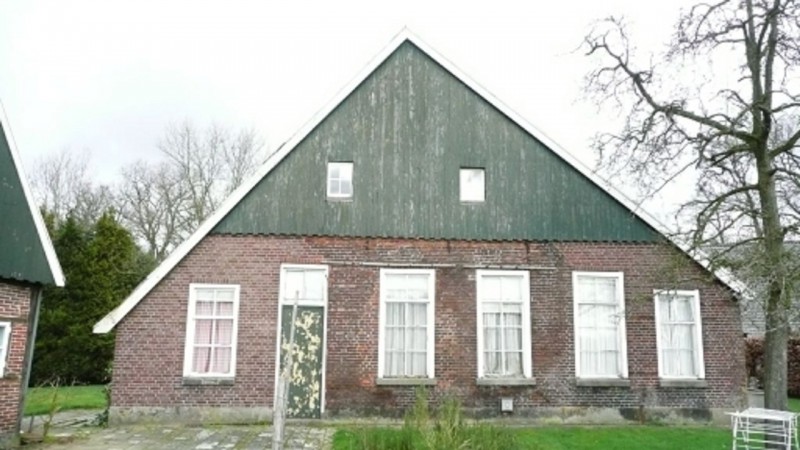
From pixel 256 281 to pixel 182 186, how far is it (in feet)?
66.2

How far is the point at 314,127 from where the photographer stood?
1330 cm

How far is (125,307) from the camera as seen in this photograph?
12391 millimetres

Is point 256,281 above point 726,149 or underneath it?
underneath

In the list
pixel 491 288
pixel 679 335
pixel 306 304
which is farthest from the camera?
pixel 679 335

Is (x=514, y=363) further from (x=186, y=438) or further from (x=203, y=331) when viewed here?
(x=186, y=438)

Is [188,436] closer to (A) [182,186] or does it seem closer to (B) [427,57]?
(B) [427,57]

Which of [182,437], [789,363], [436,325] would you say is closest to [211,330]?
[182,437]

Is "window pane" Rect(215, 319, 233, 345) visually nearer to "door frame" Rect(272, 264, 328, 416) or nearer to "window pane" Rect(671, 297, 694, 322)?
"door frame" Rect(272, 264, 328, 416)

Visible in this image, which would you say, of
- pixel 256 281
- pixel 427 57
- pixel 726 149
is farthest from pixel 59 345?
pixel 726 149

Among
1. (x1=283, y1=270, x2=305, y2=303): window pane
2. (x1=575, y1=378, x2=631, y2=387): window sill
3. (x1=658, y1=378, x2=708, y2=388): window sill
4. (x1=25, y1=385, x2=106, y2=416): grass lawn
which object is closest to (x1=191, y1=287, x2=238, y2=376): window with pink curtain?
(x1=283, y1=270, x2=305, y2=303): window pane

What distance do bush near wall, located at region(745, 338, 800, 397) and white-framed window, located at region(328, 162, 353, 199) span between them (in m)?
13.6

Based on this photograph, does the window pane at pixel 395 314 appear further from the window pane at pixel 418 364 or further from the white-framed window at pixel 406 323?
the window pane at pixel 418 364

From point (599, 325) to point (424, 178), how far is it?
15.5ft

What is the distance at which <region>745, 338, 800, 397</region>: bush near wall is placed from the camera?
1961 centimetres
